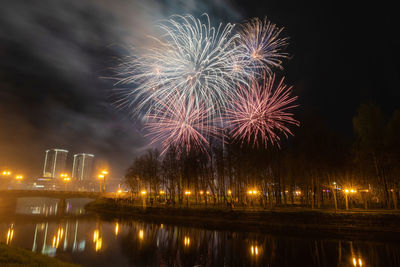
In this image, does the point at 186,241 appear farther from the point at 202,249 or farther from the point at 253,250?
the point at 253,250

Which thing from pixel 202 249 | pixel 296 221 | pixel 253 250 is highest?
pixel 296 221

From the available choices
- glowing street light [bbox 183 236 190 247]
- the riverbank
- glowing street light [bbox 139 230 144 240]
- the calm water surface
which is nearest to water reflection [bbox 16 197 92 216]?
the riverbank

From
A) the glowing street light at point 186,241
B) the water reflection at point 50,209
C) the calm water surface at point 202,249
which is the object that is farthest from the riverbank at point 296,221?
the water reflection at point 50,209

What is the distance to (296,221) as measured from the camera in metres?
39.4

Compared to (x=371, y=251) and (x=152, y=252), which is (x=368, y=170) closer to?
(x=371, y=251)

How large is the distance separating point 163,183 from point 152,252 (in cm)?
4970

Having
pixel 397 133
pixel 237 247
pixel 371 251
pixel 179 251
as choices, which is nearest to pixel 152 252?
pixel 179 251

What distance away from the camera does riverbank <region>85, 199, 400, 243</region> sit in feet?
109

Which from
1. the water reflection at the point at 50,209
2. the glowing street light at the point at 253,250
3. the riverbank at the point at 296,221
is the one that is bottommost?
the water reflection at the point at 50,209

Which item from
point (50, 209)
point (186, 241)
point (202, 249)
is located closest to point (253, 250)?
point (202, 249)

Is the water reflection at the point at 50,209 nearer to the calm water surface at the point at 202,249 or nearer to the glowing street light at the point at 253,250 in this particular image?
the calm water surface at the point at 202,249

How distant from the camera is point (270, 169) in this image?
2327 inches

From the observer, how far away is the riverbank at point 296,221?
109 ft

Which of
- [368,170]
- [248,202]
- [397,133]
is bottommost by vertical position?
[248,202]
